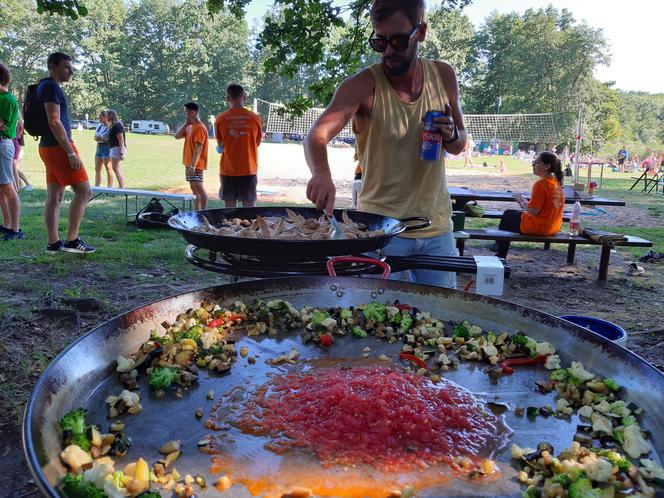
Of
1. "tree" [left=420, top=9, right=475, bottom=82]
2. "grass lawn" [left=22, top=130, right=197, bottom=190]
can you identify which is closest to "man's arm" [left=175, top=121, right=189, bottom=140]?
"grass lawn" [left=22, top=130, right=197, bottom=190]

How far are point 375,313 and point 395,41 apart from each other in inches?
50.3

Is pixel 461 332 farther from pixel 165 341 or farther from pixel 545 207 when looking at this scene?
pixel 545 207

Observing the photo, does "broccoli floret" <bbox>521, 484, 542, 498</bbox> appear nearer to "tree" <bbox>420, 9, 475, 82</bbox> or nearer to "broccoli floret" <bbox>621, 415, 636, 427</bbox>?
"broccoli floret" <bbox>621, 415, 636, 427</bbox>

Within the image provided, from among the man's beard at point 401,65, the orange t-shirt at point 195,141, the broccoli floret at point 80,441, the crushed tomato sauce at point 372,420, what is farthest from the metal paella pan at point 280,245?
the orange t-shirt at point 195,141

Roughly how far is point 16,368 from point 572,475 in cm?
333

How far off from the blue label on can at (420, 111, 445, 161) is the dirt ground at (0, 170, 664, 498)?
2342 mm

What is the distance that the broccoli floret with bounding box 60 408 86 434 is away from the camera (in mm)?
1195

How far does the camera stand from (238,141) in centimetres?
784

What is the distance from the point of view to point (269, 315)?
1940 millimetres

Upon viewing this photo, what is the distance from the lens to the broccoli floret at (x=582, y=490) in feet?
3.50

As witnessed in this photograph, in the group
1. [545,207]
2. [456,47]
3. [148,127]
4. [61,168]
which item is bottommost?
[545,207]

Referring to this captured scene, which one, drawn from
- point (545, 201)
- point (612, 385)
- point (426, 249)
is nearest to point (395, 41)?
point (426, 249)

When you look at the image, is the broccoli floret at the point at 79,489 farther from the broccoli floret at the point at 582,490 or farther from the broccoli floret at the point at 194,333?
the broccoli floret at the point at 582,490

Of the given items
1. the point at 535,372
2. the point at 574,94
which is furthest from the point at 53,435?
the point at 574,94
